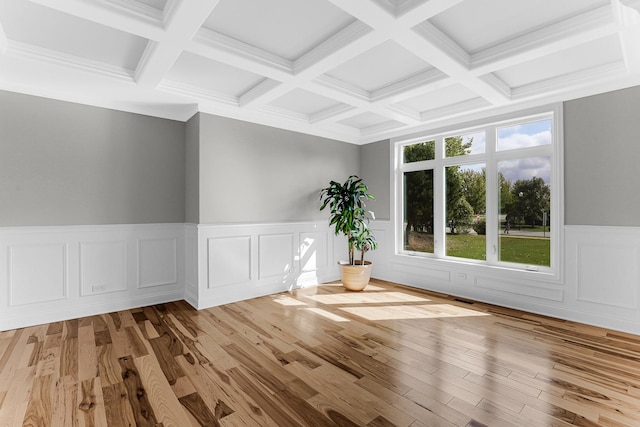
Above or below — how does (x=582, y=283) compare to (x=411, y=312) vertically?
above

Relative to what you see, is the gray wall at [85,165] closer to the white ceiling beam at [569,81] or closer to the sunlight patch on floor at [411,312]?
the sunlight patch on floor at [411,312]

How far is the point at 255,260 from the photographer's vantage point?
4426 mm

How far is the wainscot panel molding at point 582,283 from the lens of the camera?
3.14 meters

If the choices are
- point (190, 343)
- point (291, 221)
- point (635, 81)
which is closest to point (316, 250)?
point (291, 221)

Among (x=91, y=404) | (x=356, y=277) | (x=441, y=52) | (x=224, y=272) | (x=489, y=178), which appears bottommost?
(x=91, y=404)

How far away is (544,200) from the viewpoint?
12.5ft

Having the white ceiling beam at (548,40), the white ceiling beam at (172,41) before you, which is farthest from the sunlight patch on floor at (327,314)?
the white ceiling beam at (172,41)

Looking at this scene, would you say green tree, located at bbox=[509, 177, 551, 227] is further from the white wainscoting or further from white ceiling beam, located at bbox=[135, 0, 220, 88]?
white ceiling beam, located at bbox=[135, 0, 220, 88]

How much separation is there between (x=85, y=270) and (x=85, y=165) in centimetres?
123

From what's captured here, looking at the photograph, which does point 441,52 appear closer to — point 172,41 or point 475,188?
point 172,41

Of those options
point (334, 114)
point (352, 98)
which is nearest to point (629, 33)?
point (352, 98)

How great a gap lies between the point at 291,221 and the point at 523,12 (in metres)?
3.59

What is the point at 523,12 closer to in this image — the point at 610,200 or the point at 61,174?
the point at 610,200

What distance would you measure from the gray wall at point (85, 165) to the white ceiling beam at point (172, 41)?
941 mm
